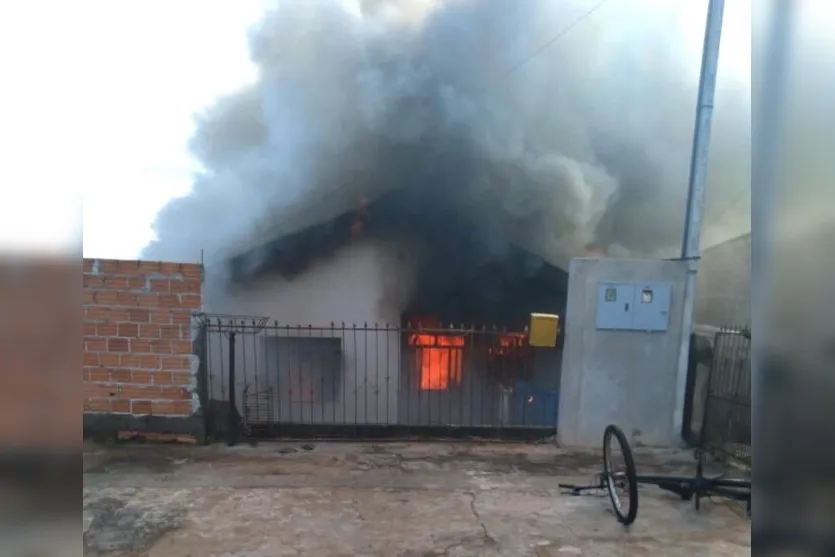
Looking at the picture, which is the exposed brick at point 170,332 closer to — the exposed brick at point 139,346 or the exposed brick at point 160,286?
the exposed brick at point 139,346

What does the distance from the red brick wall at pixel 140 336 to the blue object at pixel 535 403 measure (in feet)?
16.9

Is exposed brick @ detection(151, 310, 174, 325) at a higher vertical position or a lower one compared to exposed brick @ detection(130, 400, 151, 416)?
higher

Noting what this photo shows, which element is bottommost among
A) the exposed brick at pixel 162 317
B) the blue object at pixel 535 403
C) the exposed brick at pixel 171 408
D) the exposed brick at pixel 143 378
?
the blue object at pixel 535 403

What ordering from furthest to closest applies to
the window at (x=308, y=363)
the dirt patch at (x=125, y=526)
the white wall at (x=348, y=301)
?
the white wall at (x=348, y=301) → the window at (x=308, y=363) → the dirt patch at (x=125, y=526)

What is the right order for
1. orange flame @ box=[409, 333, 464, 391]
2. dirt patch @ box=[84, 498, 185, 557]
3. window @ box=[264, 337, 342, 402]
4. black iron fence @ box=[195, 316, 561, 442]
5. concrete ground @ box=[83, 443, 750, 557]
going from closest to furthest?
dirt patch @ box=[84, 498, 185, 557] < concrete ground @ box=[83, 443, 750, 557] < black iron fence @ box=[195, 316, 561, 442] < orange flame @ box=[409, 333, 464, 391] < window @ box=[264, 337, 342, 402]

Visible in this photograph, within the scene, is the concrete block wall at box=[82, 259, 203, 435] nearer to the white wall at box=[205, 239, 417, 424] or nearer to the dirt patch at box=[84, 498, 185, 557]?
the dirt patch at box=[84, 498, 185, 557]

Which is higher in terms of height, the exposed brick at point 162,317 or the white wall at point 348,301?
the exposed brick at point 162,317

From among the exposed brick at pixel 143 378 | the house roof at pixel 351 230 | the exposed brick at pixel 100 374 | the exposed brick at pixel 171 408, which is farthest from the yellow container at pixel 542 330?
the house roof at pixel 351 230

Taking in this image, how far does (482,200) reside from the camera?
11.3 m

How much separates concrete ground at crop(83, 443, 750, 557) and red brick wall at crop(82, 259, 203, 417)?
0.45m

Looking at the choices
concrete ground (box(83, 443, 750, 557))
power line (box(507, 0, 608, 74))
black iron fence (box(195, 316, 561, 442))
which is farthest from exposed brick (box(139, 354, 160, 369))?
power line (box(507, 0, 608, 74))

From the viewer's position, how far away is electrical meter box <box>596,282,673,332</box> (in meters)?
5.45

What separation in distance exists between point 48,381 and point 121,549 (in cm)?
282

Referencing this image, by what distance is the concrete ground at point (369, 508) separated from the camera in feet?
11.3
